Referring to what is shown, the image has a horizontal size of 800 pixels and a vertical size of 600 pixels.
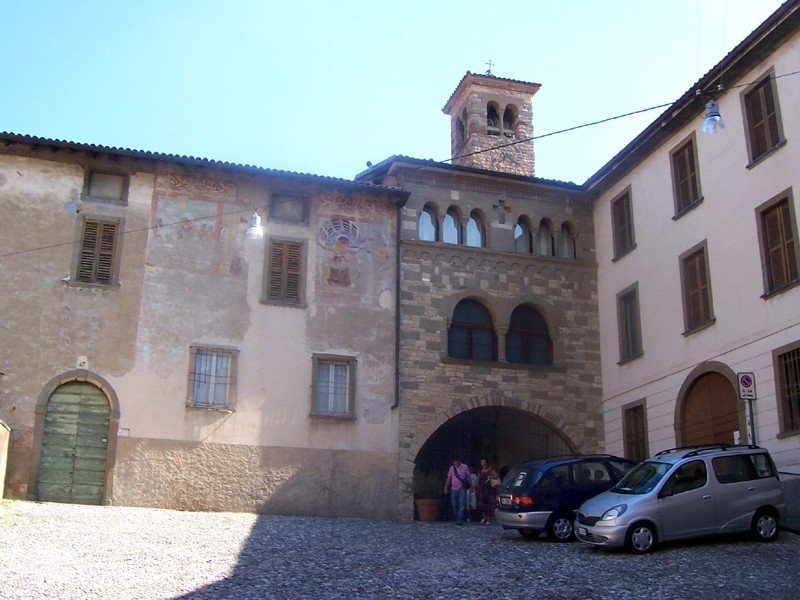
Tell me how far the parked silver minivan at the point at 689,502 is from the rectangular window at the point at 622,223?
922 cm

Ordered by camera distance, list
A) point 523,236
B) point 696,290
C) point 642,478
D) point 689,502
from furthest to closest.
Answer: point 523,236 < point 696,290 < point 642,478 < point 689,502

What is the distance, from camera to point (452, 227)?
79.9 ft

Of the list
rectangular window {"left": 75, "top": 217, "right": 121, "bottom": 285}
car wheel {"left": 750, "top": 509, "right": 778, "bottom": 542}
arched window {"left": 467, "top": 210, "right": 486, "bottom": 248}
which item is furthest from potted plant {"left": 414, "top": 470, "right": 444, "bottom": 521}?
car wheel {"left": 750, "top": 509, "right": 778, "bottom": 542}

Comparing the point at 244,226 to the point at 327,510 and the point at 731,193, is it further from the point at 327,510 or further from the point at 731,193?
the point at 731,193

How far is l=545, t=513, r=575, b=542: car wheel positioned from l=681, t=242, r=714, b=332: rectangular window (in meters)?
6.21

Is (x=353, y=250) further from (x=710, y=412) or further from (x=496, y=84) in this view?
(x=496, y=84)

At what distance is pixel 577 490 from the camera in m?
16.6

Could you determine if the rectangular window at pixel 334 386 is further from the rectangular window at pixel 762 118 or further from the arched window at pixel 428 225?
the rectangular window at pixel 762 118

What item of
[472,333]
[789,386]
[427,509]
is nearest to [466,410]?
[472,333]

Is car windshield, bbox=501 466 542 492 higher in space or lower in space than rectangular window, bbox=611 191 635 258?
lower

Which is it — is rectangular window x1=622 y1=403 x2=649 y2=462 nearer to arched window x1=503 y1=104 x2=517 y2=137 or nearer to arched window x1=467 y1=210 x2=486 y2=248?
arched window x1=467 y1=210 x2=486 y2=248

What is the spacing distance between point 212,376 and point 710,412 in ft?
34.7

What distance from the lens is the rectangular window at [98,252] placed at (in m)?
21.1

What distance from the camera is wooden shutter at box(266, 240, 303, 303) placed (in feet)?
73.0
